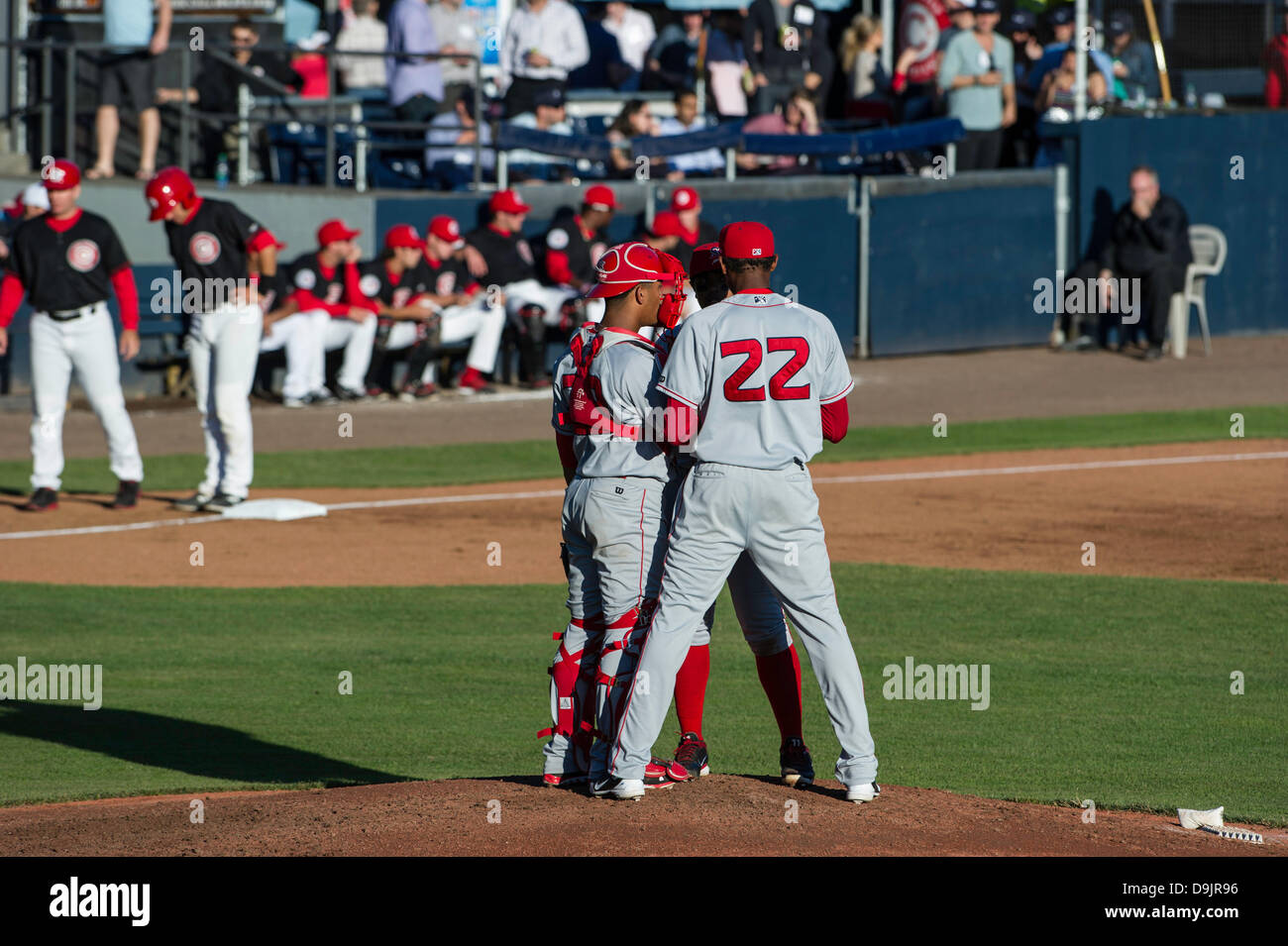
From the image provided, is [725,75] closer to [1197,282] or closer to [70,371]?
[1197,282]

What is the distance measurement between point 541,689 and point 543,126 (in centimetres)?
1264

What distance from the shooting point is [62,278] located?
39.3 feet

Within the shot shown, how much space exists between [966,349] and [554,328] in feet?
18.0

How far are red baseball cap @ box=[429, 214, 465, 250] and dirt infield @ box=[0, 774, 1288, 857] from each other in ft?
41.5

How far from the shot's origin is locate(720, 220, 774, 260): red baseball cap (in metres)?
5.71

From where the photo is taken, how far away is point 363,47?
20906mm

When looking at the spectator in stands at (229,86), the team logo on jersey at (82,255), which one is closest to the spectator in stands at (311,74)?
the spectator in stands at (229,86)

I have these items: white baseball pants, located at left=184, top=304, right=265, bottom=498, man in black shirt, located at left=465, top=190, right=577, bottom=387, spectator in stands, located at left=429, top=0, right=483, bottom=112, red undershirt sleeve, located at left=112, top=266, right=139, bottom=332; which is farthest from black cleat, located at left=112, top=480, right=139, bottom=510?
spectator in stands, located at left=429, top=0, right=483, bottom=112

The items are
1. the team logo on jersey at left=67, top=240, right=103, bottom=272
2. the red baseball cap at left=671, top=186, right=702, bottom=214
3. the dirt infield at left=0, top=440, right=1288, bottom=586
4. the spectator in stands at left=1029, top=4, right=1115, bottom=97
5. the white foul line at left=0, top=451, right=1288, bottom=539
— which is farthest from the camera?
the spectator in stands at left=1029, top=4, right=1115, bottom=97

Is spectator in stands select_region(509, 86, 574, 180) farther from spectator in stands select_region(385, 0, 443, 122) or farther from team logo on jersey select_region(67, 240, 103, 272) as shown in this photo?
team logo on jersey select_region(67, 240, 103, 272)

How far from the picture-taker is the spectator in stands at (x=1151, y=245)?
65.3 ft

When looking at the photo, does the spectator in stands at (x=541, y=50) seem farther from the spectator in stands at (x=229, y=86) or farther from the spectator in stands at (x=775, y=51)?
the spectator in stands at (x=229, y=86)

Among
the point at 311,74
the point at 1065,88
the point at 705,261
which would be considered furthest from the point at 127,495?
the point at 1065,88

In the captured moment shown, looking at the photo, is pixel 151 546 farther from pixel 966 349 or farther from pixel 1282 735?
pixel 966 349
